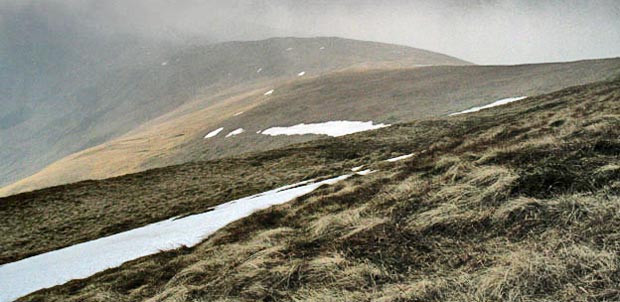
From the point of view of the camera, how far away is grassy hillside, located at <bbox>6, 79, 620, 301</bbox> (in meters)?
4.65

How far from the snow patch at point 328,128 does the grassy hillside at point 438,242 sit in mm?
41815

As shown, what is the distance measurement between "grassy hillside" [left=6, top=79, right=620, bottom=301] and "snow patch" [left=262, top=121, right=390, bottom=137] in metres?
41.8

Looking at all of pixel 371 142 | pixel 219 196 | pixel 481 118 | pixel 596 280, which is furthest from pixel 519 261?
pixel 481 118

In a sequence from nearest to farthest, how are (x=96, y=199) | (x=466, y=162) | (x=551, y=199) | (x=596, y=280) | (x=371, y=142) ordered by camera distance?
(x=596, y=280)
(x=551, y=199)
(x=466, y=162)
(x=96, y=199)
(x=371, y=142)

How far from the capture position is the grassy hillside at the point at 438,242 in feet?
15.3

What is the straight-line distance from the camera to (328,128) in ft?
198

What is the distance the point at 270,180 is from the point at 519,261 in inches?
938

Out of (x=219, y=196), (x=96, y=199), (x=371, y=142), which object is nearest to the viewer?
(x=219, y=196)

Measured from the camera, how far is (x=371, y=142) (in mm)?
36594

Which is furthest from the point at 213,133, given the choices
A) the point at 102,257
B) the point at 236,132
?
the point at 102,257

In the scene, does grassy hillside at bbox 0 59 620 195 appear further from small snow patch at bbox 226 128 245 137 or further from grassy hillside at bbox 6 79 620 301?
grassy hillside at bbox 6 79 620 301

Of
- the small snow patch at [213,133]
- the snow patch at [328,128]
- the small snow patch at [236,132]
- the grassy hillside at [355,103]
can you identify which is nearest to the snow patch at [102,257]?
the snow patch at [328,128]

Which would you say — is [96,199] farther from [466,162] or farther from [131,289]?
[466,162]

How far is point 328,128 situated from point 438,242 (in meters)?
54.2
